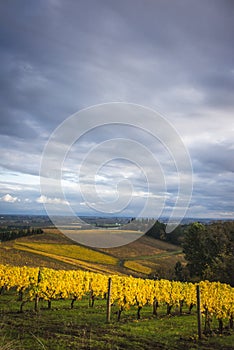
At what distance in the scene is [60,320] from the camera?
11180 millimetres

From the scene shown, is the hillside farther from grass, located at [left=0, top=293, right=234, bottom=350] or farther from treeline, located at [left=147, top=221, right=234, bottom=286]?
grass, located at [left=0, top=293, right=234, bottom=350]

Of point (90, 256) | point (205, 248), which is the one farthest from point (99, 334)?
point (90, 256)

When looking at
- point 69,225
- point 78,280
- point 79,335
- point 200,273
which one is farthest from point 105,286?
point 69,225

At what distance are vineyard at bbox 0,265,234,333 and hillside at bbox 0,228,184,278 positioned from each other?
20777mm

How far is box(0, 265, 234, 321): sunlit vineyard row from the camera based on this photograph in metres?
12.0

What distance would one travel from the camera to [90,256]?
164 ft

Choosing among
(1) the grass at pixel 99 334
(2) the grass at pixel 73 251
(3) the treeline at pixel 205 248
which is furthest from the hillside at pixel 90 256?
(1) the grass at pixel 99 334

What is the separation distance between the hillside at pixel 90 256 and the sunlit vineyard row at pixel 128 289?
20685 mm

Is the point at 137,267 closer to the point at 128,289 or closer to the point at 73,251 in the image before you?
the point at 73,251

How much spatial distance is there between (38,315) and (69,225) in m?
58.7

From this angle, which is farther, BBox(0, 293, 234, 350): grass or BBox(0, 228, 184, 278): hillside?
BBox(0, 228, 184, 278): hillside

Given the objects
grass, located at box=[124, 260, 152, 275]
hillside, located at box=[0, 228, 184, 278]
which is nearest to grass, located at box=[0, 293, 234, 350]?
hillside, located at box=[0, 228, 184, 278]

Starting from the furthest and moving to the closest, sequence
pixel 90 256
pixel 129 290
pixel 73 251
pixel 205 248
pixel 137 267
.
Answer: pixel 73 251
pixel 90 256
pixel 137 267
pixel 205 248
pixel 129 290

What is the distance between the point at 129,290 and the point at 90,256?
1466 inches
